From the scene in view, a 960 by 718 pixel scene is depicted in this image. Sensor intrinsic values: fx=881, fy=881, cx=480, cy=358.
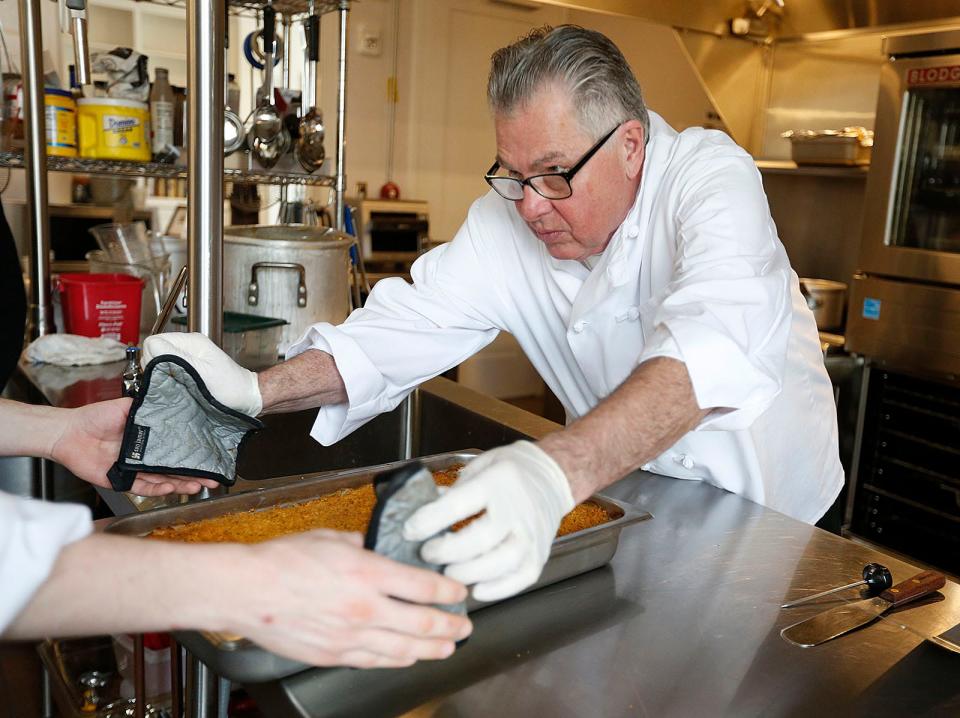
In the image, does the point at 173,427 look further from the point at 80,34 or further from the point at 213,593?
the point at 80,34

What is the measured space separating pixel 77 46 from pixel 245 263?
0.82 meters

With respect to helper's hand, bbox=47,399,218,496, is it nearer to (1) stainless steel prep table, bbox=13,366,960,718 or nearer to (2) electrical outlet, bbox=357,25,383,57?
(1) stainless steel prep table, bbox=13,366,960,718

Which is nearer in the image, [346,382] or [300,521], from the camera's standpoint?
[300,521]

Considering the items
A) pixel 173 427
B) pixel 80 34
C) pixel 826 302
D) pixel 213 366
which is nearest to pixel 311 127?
pixel 80 34

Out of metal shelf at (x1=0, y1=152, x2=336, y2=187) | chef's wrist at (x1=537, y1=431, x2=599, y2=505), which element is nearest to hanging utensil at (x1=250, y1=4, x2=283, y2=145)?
metal shelf at (x1=0, y1=152, x2=336, y2=187)

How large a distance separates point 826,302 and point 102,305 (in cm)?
270

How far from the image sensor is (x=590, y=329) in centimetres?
159

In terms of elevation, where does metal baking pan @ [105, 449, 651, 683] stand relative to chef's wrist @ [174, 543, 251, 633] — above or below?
below

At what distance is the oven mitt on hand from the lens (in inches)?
28.6

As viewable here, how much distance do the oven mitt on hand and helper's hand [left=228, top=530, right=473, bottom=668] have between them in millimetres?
19

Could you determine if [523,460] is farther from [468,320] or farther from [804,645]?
[468,320]

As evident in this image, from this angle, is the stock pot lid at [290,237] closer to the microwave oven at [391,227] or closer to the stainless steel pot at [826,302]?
the stainless steel pot at [826,302]

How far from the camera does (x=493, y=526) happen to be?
761mm

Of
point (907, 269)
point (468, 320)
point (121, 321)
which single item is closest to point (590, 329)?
point (468, 320)
